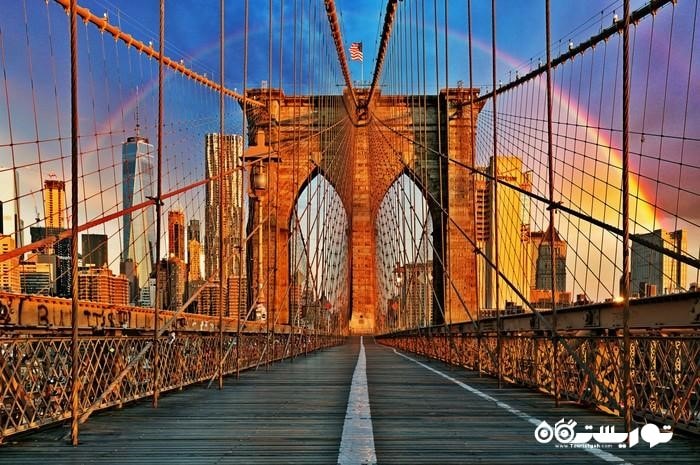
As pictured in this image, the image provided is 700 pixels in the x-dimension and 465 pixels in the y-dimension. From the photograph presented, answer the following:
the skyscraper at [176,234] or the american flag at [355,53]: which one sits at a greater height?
the american flag at [355,53]

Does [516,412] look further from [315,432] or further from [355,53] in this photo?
[355,53]

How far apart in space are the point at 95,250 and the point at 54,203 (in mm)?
1027

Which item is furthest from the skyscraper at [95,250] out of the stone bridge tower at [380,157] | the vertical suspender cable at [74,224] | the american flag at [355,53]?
the american flag at [355,53]

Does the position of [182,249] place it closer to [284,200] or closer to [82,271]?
[82,271]

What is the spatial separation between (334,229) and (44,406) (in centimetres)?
2840

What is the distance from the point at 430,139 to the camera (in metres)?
42.2

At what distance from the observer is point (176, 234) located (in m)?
16.8

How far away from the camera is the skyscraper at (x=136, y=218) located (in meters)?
13.0

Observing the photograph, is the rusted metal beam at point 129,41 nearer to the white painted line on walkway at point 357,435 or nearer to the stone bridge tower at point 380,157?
the white painted line on walkway at point 357,435

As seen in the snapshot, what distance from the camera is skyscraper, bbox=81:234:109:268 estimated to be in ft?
36.0

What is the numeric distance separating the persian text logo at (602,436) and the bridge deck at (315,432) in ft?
0.28

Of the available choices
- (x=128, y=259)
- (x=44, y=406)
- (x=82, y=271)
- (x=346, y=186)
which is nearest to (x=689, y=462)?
(x=44, y=406)

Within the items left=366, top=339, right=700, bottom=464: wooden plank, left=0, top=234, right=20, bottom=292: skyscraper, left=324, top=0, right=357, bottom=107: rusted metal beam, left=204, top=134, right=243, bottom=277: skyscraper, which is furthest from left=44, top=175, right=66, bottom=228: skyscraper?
left=324, top=0, right=357, bottom=107: rusted metal beam

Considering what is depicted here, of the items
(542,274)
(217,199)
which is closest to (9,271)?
(217,199)
